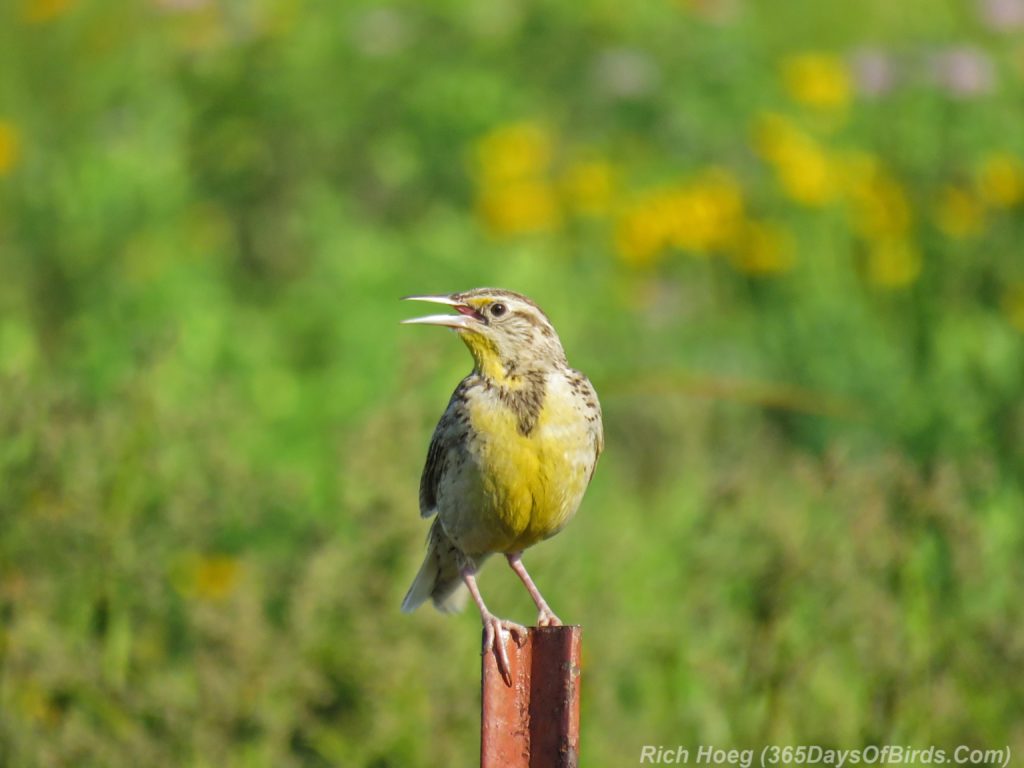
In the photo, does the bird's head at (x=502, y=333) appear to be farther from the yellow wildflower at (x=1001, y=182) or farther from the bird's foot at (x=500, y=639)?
the yellow wildflower at (x=1001, y=182)

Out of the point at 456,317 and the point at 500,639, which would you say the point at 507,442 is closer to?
the point at 456,317

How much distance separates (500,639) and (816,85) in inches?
309

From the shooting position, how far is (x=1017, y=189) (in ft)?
32.1

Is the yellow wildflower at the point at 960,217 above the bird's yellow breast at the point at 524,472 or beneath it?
above

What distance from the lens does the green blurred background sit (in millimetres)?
5230

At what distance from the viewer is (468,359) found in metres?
7.84

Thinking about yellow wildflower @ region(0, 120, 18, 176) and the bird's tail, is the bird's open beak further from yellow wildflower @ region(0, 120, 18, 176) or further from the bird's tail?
yellow wildflower @ region(0, 120, 18, 176)

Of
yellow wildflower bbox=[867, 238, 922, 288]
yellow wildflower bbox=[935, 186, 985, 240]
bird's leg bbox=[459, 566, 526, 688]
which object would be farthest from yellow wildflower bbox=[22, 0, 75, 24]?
bird's leg bbox=[459, 566, 526, 688]

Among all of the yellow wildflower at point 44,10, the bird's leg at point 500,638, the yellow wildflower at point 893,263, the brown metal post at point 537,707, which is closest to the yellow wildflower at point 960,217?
the yellow wildflower at point 893,263

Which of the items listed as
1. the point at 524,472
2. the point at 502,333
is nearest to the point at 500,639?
the point at 524,472

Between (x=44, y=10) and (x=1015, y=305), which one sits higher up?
(x=44, y=10)

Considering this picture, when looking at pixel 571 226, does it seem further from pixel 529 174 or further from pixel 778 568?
pixel 778 568

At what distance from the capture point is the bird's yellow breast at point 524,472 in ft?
12.8

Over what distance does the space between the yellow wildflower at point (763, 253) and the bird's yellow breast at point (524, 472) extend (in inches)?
239
